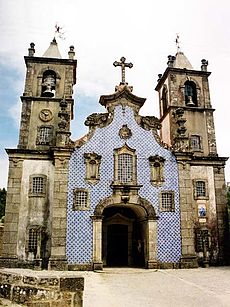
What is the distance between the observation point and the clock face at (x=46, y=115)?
20984mm

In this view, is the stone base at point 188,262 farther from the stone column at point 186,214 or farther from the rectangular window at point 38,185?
the rectangular window at point 38,185

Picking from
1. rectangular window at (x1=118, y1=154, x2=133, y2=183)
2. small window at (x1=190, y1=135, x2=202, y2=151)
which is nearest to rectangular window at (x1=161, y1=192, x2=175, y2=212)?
rectangular window at (x1=118, y1=154, x2=133, y2=183)

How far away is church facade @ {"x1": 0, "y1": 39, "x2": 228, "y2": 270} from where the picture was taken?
1745cm

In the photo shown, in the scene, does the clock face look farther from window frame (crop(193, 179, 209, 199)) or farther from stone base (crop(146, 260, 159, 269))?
stone base (crop(146, 260, 159, 269))

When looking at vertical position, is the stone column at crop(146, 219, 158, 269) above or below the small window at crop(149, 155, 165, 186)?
below

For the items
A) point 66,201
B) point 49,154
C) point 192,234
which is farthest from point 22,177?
point 192,234

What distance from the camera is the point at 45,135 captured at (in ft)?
67.8

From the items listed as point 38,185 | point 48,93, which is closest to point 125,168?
point 38,185

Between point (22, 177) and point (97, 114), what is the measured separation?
5.71m

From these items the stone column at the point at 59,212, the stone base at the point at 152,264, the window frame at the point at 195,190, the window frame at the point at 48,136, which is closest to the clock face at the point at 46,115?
the window frame at the point at 48,136

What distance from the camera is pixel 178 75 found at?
23.4 meters

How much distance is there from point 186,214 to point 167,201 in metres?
1.26

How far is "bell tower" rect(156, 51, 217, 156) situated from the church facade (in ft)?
0.48

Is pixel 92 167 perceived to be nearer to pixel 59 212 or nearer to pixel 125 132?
pixel 125 132
